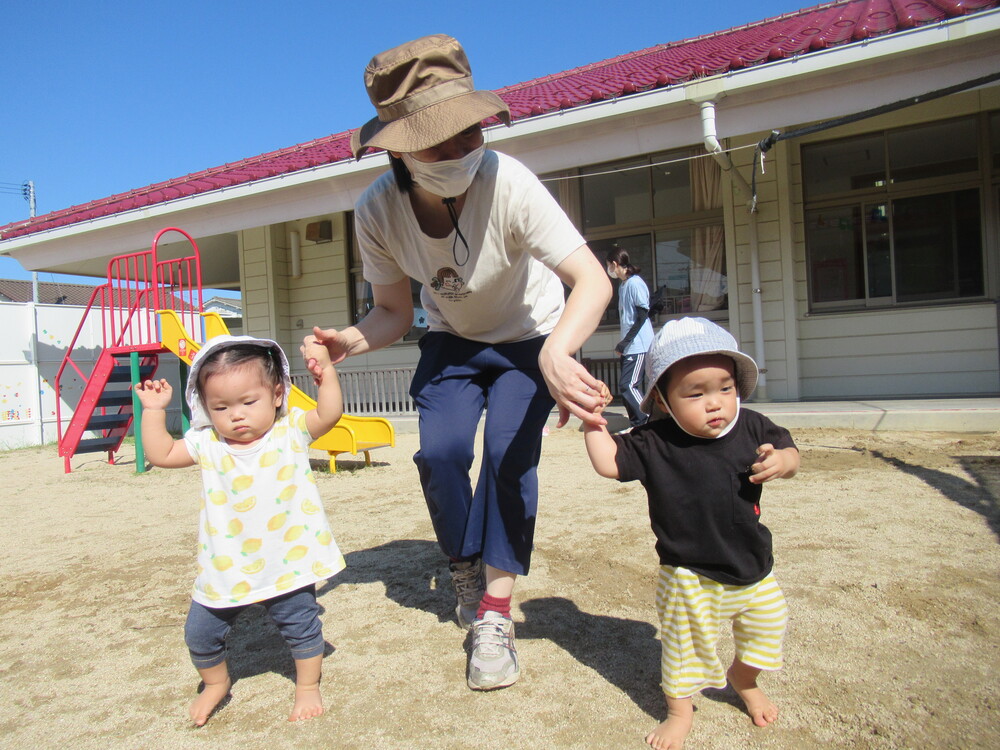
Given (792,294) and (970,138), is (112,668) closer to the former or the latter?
(792,294)

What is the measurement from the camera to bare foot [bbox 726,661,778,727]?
164cm

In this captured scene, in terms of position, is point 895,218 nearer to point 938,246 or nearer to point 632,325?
point 938,246

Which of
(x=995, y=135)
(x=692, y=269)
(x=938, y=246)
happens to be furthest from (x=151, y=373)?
(x=995, y=135)

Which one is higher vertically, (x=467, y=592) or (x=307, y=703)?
(x=467, y=592)

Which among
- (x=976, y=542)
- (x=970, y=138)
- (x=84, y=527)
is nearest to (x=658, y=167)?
(x=970, y=138)

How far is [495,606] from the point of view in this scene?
2084 millimetres

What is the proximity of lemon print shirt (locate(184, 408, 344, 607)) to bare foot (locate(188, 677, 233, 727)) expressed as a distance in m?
0.23

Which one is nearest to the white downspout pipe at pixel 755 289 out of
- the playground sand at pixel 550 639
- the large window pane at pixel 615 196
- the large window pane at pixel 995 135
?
the large window pane at pixel 615 196

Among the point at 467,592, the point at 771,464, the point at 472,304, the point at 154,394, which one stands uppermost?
the point at 472,304

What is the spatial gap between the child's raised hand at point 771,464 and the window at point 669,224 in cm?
695

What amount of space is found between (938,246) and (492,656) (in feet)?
24.9

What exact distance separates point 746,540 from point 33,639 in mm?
2452

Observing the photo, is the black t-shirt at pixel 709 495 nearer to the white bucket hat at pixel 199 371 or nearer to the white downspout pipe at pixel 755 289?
the white bucket hat at pixel 199 371

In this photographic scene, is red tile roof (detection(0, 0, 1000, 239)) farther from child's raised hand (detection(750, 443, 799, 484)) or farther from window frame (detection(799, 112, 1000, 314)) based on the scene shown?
child's raised hand (detection(750, 443, 799, 484))
